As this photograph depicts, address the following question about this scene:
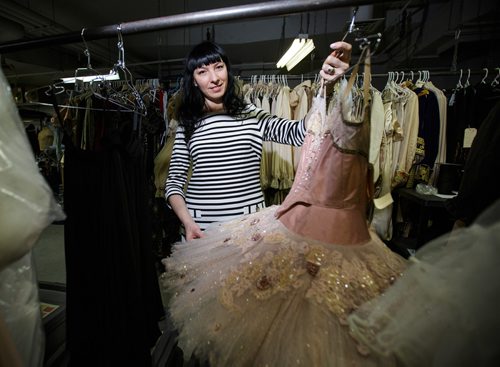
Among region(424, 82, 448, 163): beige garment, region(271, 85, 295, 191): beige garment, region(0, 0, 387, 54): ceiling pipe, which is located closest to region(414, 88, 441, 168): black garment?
region(424, 82, 448, 163): beige garment

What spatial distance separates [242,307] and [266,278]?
85 millimetres

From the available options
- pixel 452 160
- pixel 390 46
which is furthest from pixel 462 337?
pixel 390 46

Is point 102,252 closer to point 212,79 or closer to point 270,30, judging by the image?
point 212,79

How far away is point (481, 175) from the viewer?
1.91 feet

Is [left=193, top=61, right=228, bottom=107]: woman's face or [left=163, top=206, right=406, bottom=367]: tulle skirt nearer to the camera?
[left=163, top=206, right=406, bottom=367]: tulle skirt

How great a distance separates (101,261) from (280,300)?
73cm

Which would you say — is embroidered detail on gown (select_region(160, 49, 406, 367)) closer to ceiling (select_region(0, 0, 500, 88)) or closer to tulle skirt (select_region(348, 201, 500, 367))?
tulle skirt (select_region(348, 201, 500, 367))

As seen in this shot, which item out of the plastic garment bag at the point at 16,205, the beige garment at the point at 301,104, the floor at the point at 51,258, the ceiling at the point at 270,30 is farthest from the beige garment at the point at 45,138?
the plastic garment bag at the point at 16,205

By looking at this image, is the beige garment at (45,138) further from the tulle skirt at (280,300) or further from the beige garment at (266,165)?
the tulle skirt at (280,300)

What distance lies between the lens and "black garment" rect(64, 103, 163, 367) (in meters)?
0.92

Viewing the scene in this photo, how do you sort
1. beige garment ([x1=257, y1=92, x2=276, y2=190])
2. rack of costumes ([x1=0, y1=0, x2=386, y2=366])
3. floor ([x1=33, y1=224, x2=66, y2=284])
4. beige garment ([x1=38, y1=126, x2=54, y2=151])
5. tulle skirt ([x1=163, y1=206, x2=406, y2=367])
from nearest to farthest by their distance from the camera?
tulle skirt ([x1=163, y1=206, x2=406, y2=367]) → rack of costumes ([x1=0, y1=0, x2=386, y2=366]) → beige garment ([x1=257, y1=92, x2=276, y2=190]) → floor ([x1=33, y1=224, x2=66, y2=284]) → beige garment ([x1=38, y1=126, x2=54, y2=151])

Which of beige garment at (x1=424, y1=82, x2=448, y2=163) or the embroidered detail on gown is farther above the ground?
beige garment at (x1=424, y1=82, x2=448, y2=163)

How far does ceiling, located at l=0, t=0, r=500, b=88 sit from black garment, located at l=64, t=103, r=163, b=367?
154cm

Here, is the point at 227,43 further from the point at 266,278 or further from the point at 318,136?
the point at 266,278
